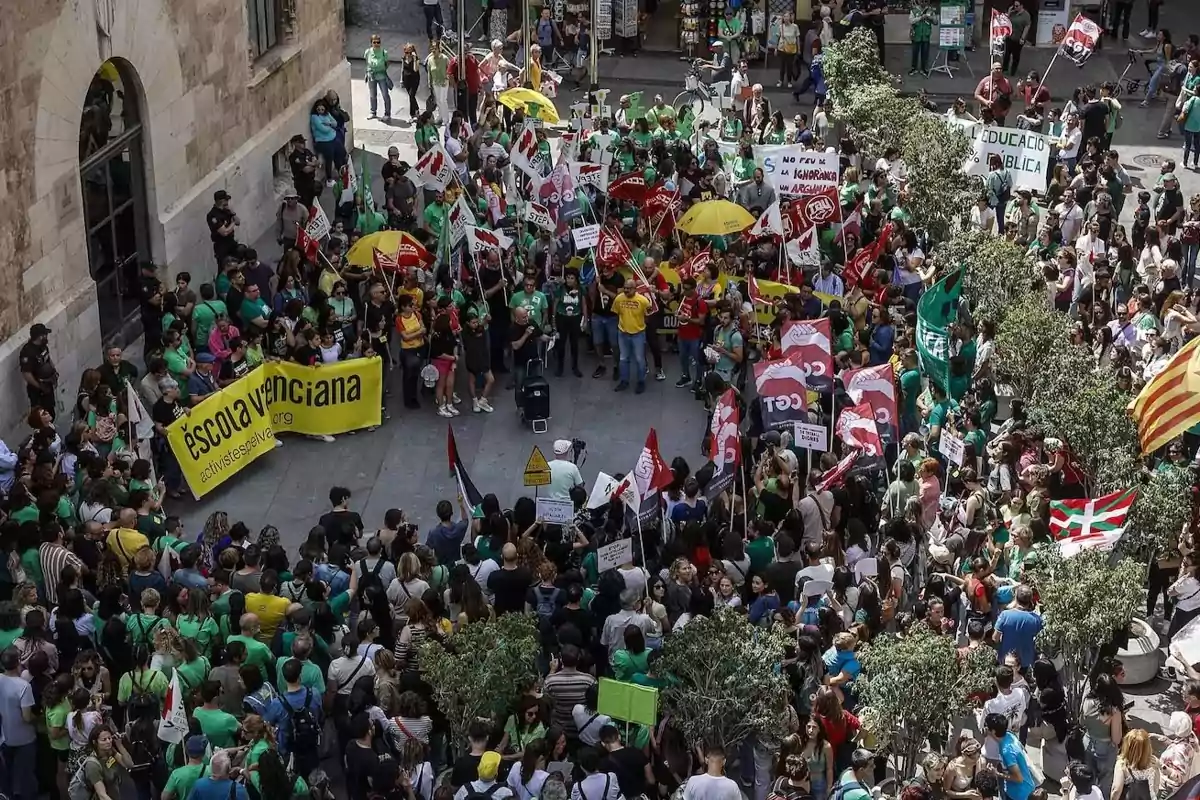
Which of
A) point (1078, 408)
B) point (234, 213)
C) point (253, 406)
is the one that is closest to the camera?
point (1078, 408)

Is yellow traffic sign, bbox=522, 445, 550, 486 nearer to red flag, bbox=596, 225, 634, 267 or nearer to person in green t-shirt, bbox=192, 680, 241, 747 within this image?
person in green t-shirt, bbox=192, 680, 241, 747

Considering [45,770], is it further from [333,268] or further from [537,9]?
[537,9]

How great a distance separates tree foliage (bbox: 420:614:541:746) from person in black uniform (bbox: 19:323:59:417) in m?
8.16

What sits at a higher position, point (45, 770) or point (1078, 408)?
point (1078, 408)

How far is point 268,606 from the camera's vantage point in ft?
52.5

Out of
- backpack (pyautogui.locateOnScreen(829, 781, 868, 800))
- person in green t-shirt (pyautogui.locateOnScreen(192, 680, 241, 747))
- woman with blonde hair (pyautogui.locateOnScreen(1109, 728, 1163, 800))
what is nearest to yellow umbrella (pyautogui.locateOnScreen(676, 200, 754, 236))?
woman with blonde hair (pyautogui.locateOnScreen(1109, 728, 1163, 800))

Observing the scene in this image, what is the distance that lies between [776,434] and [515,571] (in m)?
4.27

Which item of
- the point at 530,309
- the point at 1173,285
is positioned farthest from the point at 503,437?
the point at 1173,285

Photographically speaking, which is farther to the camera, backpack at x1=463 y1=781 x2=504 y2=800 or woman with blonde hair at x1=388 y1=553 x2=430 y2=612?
woman with blonde hair at x1=388 y1=553 x2=430 y2=612

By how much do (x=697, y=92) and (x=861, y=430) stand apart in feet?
60.7

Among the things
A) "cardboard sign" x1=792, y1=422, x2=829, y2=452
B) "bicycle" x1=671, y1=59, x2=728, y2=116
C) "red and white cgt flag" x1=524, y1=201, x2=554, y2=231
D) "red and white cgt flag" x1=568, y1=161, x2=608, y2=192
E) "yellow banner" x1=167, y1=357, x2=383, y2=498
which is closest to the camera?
"cardboard sign" x1=792, y1=422, x2=829, y2=452

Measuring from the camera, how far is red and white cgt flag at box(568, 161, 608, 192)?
2641 cm

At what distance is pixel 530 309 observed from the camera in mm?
23031

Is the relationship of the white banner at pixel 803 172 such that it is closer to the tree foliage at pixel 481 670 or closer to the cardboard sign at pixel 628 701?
the tree foliage at pixel 481 670
